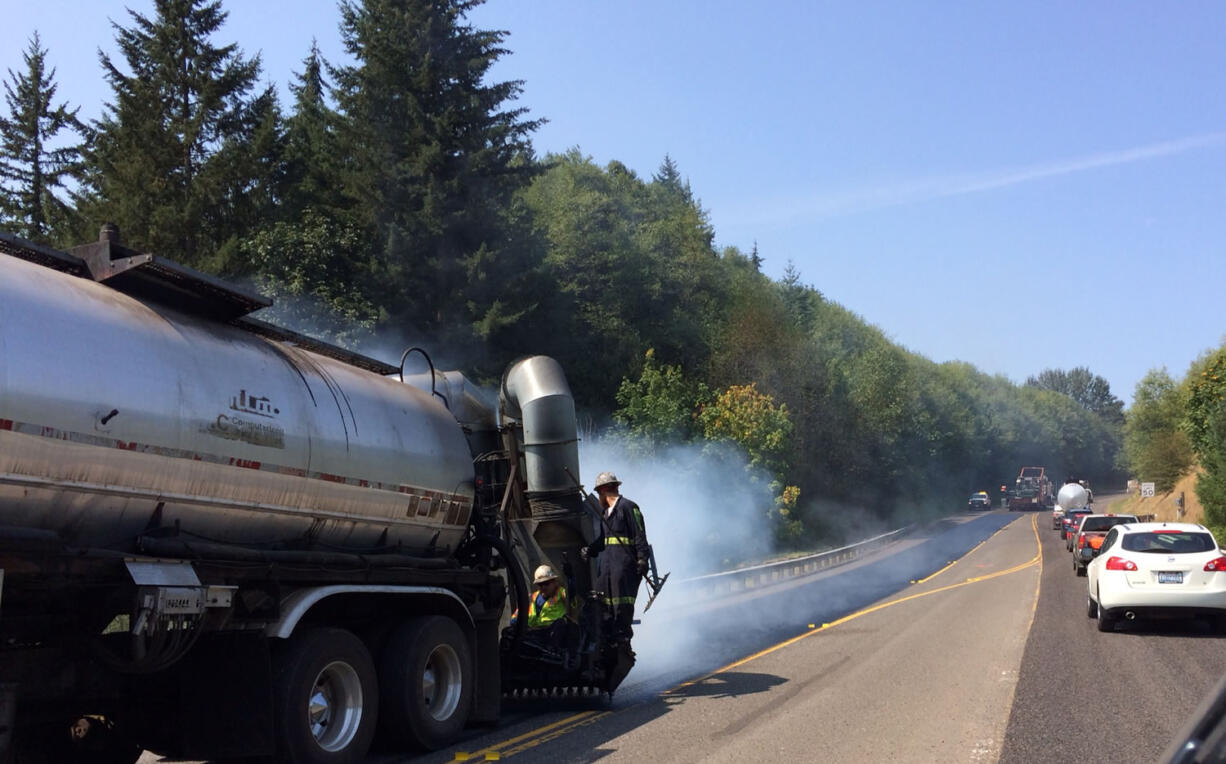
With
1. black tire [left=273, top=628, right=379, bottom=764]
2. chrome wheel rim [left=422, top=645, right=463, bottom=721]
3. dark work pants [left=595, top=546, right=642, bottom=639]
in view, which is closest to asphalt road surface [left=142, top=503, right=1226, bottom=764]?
chrome wheel rim [left=422, top=645, right=463, bottom=721]

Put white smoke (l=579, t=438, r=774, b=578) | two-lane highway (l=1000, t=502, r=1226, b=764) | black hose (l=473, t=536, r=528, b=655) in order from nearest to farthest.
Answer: two-lane highway (l=1000, t=502, r=1226, b=764), black hose (l=473, t=536, r=528, b=655), white smoke (l=579, t=438, r=774, b=578)

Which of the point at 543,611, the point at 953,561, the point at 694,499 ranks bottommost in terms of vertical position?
the point at 953,561

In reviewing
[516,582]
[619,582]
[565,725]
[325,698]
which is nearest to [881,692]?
[619,582]

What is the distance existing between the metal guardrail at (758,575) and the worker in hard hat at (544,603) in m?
12.1

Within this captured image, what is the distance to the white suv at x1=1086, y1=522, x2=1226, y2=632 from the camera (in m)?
14.5

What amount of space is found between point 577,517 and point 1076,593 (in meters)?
15.4

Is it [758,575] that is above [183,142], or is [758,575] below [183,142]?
below

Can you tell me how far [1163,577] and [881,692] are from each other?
6.52m

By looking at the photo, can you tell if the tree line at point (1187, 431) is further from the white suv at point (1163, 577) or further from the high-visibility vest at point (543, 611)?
the high-visibility vest at point (543, 611)

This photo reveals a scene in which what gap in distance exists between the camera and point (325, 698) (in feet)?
23.5

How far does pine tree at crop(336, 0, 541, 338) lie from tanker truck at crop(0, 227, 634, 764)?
2462 cm

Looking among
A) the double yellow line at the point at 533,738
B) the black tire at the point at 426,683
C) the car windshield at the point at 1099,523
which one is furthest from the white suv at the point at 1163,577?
the car windshield at the point at 1099,523

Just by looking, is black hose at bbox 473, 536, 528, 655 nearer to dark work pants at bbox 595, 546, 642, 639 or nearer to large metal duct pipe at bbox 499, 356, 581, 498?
large metal duct pipe at bbox 499, 356, 581, 498

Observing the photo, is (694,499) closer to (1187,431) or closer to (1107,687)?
(1107,687)
